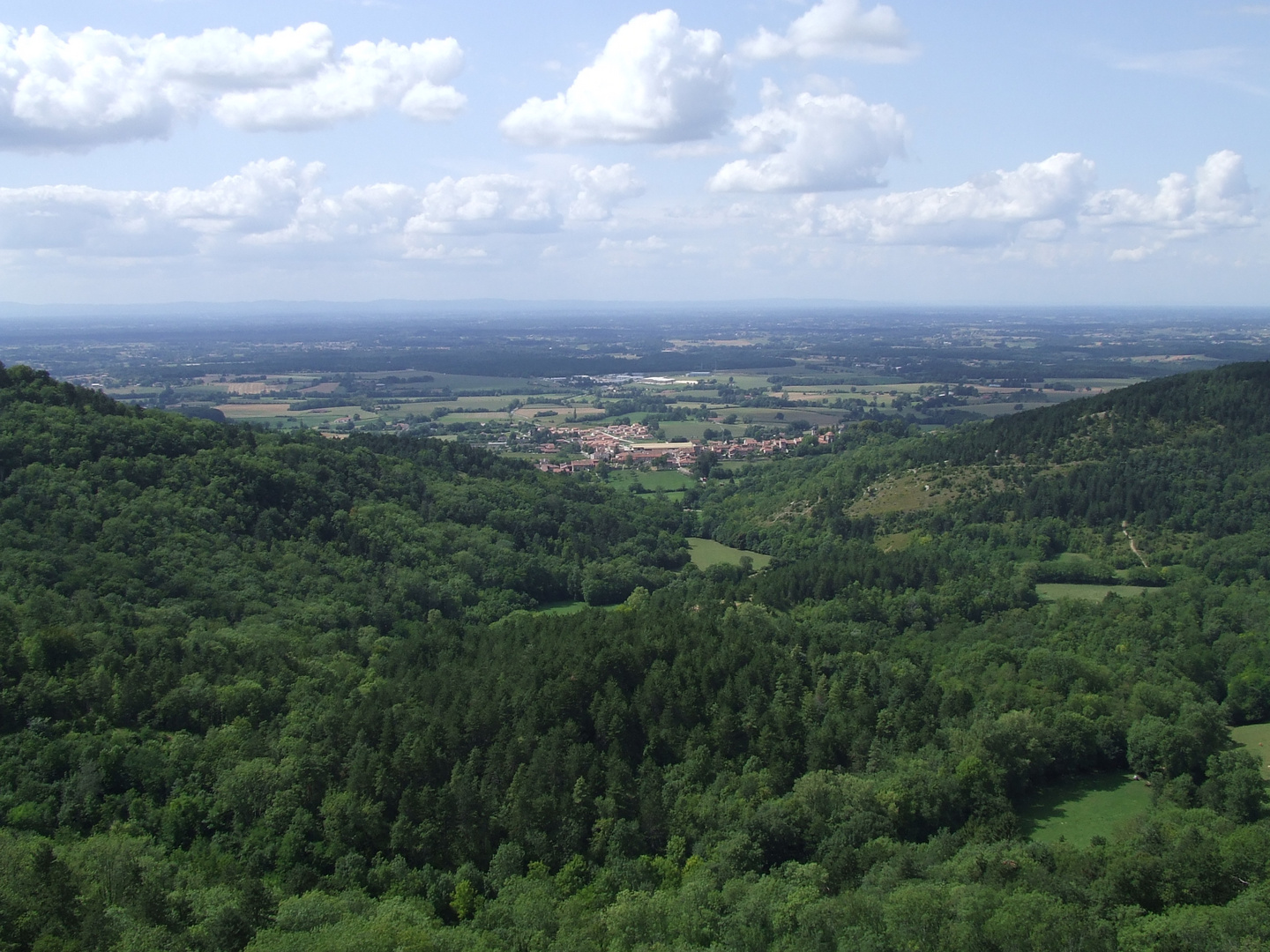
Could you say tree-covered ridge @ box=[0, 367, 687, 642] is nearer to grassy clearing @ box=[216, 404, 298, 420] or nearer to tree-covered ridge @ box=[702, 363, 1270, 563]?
tree-covered ridge @ box=[702, 363, 1270, 563]

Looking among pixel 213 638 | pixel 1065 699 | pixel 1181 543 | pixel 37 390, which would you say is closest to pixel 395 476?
pixel 37 390

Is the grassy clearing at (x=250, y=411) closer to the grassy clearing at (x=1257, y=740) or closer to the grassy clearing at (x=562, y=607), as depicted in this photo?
the grassy clearing at (x=562, y=607)

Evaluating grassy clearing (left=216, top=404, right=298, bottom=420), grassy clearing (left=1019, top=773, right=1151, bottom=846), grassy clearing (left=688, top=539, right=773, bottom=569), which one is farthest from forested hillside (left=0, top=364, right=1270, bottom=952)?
grassy clearing (left=216, top=404, right=298, bottom=420)

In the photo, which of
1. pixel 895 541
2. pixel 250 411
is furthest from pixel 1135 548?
pixel 250 411

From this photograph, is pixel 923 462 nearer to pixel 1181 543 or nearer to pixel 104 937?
pixel 1181 543

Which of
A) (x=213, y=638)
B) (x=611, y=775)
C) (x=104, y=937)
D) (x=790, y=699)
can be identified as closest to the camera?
(x=104, y=937)

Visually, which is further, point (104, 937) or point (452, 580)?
point (452, 580)
